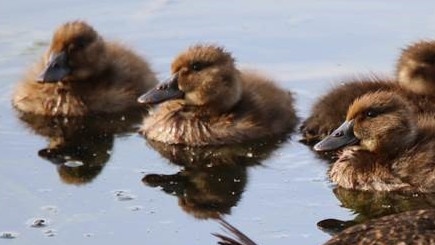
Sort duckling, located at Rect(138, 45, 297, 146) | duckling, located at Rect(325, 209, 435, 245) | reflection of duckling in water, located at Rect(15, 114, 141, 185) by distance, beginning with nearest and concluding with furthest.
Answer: duckling, located at Rect(325, 209, 435, 245)
reflection of duckling in water, located at Rect(15, 114, 141, 185)
duckling, located at Rect(138, 45, 297, 146)

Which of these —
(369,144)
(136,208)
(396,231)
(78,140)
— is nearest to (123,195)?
(136,208)

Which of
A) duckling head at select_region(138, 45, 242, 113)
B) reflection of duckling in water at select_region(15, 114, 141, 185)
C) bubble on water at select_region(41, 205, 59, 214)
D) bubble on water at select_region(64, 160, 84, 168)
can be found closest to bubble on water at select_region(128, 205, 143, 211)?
bubble on water at select_region(41, 205, 59, 214)

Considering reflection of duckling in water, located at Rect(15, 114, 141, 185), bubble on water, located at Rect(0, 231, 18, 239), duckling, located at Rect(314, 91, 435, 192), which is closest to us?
bubble on water, located at Rect(0, 231, 18, 239)

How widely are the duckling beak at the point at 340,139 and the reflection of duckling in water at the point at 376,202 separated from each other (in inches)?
9.0

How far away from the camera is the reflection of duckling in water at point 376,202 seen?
746 cm

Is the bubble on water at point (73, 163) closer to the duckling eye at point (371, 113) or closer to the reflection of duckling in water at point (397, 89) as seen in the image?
the reflection of duckling in water at point (397, 89)

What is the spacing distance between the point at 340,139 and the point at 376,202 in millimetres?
436

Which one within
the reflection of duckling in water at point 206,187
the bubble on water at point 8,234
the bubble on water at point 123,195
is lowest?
the reflection of duckling in water at point 206,187

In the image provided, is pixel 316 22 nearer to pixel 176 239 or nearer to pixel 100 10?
pixel 100 10

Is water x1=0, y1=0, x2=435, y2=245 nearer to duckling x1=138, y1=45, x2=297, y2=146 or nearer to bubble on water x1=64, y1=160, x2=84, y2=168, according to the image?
bubble on water x1=64, y1=160, x2=84, y2=168

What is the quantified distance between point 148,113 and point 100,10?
1442 mm

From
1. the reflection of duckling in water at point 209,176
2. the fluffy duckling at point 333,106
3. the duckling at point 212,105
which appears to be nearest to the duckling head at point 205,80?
the duckling at point 212,105

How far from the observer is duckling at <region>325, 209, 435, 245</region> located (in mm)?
6000

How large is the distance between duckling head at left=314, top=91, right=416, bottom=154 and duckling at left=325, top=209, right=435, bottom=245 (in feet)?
5.47
